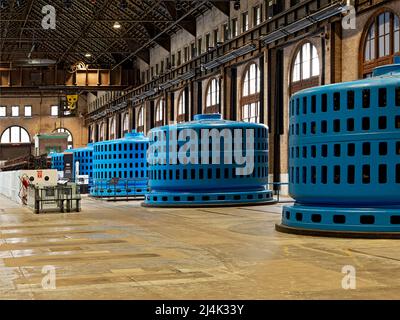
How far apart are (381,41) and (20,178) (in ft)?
49.2

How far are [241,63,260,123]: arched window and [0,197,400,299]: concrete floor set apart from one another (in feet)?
64.3

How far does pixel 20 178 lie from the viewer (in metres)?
25.6

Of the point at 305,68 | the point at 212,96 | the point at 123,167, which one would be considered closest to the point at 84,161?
the point at 212,96

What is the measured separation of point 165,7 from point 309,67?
14632 mm

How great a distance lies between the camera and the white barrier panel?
22.4 metres

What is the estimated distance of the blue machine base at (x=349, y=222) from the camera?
11.2 m

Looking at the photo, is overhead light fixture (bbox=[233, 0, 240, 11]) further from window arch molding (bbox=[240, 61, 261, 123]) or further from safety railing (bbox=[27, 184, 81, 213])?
safety railing (bbox=[27, 184, 81, 213])

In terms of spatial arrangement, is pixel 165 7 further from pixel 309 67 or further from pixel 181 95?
pixel 309 67

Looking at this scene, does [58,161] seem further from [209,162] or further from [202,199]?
[209,162]

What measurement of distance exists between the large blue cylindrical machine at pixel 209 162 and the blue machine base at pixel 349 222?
A: 29.9 feet

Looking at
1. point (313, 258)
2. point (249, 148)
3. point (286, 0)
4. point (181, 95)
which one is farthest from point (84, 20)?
point (313, 258)

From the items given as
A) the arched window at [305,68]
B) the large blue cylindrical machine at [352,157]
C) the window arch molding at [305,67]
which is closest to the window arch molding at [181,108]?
the window arch molding at [305,67]
